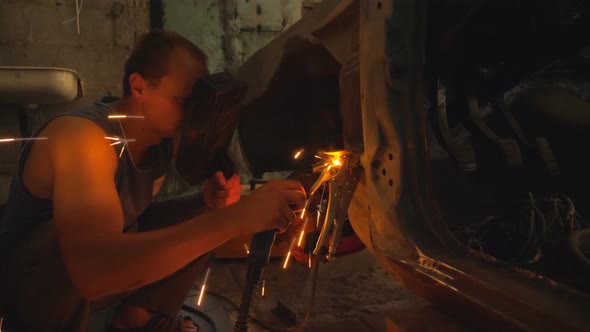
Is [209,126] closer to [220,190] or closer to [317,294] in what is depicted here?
[220,190]

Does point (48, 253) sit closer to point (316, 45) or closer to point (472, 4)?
point (316, 45)

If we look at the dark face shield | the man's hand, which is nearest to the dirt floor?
the man's hand

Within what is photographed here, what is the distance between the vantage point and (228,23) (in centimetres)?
410

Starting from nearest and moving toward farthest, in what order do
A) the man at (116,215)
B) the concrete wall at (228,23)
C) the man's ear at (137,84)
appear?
1. the man at (116,215)
2. the man's ear at (137,84)
3. the concrete wall at (228,23)

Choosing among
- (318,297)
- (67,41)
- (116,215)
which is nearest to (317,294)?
(318,297)

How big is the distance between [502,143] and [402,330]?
0.98 metres

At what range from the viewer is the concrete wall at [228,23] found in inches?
155

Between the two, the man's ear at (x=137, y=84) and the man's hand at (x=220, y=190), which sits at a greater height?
the man's ear at (x=137, y=84)

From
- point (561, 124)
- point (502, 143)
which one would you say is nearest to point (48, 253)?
point (502, 143)

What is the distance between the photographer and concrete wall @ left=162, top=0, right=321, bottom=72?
12.9 ft

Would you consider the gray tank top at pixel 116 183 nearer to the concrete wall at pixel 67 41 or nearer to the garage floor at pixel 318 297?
the garage floor at pixel 318 297

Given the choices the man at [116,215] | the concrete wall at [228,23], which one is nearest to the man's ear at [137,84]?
the man at [116,215]

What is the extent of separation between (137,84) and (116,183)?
39 cm

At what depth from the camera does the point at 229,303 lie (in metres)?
2.01
